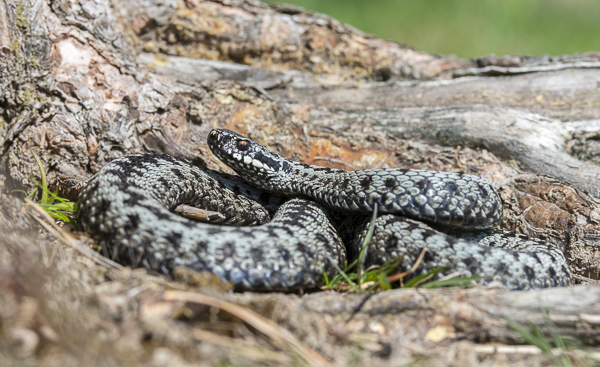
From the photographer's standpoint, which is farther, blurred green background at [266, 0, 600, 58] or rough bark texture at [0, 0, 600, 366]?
blurred green background at [266, 0, 600, 58]

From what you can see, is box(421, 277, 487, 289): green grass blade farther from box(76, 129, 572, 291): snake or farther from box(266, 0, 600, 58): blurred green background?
box(266, 0, 600, 58): blurred green background

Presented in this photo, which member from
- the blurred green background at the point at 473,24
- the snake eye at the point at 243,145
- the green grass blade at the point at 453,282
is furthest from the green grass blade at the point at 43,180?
the blurred green background at the point at 473,24

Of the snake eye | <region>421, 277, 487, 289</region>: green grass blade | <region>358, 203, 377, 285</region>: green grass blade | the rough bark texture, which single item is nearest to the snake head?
the snake eye

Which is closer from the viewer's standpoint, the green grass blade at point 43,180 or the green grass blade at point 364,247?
the green grass blade at point 364,247

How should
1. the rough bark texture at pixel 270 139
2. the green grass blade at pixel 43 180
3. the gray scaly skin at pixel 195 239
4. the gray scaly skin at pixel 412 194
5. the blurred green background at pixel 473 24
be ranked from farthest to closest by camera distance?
1. the blurred green background at pixel 473 24
2. the green grass blade at pixel 43 180
3. the gray scaly skin at pixel 412 194
4. the gray scaly skin at pixel 195 239
5. the rough bark texture at pixel 270 139

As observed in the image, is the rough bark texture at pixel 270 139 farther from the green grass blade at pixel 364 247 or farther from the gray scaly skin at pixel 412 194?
the gray scaly skin at pixel 412 194
